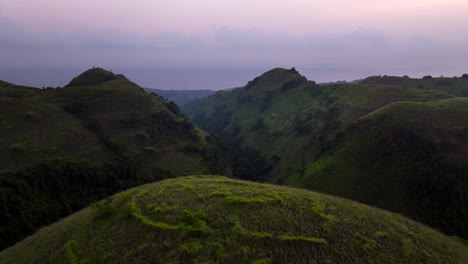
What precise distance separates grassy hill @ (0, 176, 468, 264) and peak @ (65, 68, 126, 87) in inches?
4671

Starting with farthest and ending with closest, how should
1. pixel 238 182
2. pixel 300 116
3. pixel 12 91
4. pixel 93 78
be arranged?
pixel 93 78 → pixel 300 116 → pixel 12 91 → pixel 238 182

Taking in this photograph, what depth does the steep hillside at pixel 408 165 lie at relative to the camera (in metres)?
40.1

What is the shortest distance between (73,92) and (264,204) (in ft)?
266

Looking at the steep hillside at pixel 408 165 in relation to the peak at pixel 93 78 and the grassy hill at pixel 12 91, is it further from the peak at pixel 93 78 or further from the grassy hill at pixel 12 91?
the peak at pixel 93 78

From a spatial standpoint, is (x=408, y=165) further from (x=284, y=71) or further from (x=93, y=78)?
(x=284, y=71)

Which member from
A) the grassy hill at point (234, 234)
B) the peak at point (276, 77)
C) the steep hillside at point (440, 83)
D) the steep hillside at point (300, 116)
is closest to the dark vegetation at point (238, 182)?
the grassy hill at point (234, 234)

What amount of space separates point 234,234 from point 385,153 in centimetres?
4886

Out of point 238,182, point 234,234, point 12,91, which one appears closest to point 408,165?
point 238,182

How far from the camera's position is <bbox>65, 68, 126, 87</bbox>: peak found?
12025 cm

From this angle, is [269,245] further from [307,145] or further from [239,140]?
[239,140]

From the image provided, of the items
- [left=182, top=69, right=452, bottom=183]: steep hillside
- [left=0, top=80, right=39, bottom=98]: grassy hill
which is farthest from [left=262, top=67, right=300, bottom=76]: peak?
[left=0, top=80, right=39, bottom=98]: grassy hill

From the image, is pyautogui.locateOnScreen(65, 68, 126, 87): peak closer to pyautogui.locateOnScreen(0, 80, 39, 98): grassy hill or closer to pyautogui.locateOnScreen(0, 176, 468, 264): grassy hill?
pyautogui.locateOnScreen(0, 80, 39, 98): grassy hill

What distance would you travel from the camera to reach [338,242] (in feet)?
53.2

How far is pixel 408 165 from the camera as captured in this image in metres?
47.1
